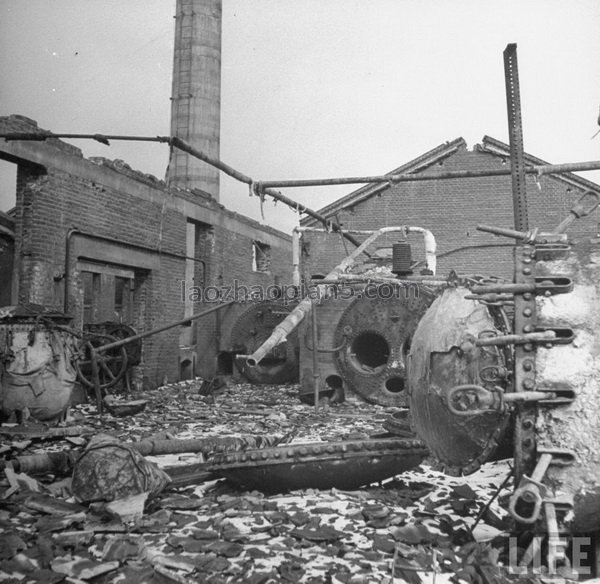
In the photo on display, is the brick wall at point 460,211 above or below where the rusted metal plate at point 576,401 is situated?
above

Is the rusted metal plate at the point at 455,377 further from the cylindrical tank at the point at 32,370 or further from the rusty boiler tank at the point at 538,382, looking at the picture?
the cylindrical tank at the point at 32,370

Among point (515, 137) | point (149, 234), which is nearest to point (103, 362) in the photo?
point (149, 234)

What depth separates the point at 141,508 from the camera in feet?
13.1

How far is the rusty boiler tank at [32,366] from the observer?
300 inches

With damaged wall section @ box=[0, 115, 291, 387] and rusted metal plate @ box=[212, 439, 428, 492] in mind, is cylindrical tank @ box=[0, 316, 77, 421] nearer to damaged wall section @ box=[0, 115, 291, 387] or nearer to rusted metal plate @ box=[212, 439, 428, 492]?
damaged wall section @ box=[0, 115, 291, 387]

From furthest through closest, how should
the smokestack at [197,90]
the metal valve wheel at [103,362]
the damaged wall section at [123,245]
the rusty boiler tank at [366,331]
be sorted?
the smokestack at [197,90] < the damaged wall section at [123,245] < the rusty boiler tank at [366,331] < the metal valve wheel at [103,362]

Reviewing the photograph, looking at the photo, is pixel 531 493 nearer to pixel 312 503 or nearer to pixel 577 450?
pixel 577 450

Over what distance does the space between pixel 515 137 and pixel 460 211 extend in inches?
737

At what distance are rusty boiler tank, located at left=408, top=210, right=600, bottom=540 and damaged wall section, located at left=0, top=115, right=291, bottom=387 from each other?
29.2ft

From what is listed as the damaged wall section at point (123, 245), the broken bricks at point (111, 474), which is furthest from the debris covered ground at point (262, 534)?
the damaged wall section at point (123, 245)

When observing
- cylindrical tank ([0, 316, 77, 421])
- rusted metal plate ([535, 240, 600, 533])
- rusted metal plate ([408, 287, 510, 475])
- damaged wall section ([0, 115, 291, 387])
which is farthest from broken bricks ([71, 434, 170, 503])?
damaged wall section ([0, 115, 291, 387])

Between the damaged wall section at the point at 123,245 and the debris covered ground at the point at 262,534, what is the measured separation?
561 cm

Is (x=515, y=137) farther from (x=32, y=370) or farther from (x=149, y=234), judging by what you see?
(x=149, y=234)

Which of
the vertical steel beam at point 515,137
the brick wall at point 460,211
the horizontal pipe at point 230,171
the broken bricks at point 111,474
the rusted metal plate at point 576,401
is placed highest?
the brick wall at point 460,211
